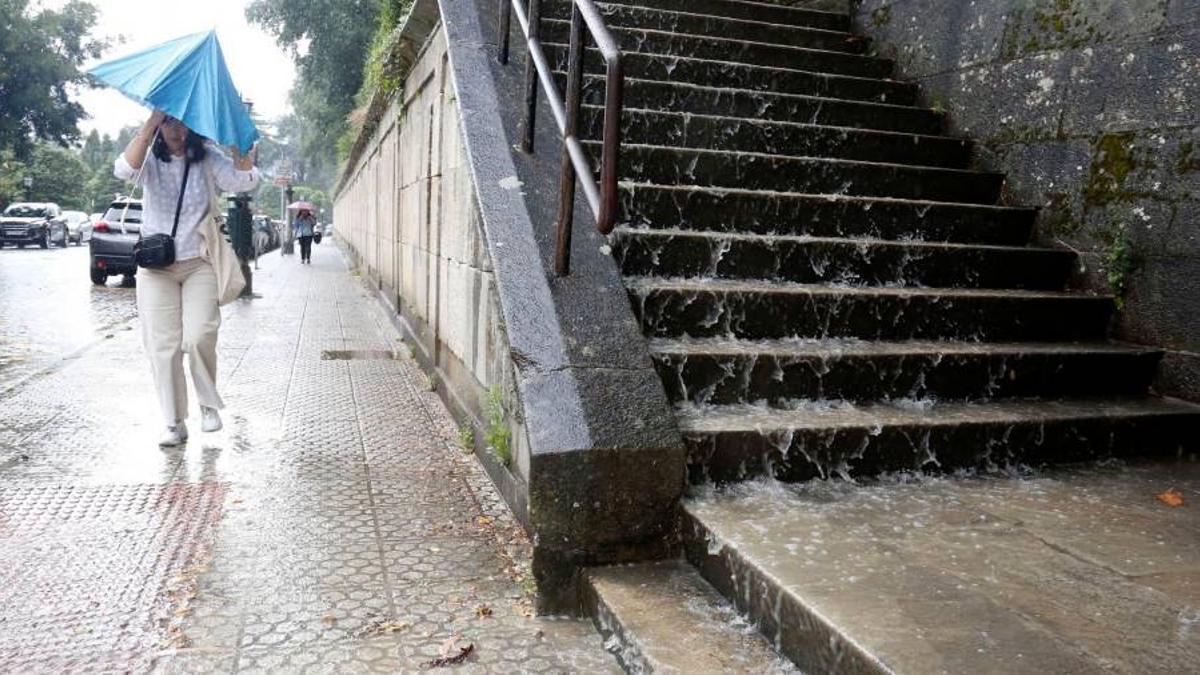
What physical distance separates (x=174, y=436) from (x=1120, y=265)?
16.8 feet

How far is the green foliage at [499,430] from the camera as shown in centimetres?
365

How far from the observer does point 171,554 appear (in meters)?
3.19

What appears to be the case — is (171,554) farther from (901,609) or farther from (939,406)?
(939,406)

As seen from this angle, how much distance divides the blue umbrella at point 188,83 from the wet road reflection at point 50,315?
2882 mm

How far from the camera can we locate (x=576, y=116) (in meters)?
3.36

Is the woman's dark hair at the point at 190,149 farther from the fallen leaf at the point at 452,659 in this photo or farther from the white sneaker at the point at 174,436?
the fallen leaf at the point at 452,659

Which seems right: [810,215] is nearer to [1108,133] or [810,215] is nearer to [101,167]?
[1108,133]

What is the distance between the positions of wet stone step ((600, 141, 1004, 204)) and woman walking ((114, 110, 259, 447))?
6.93 ft

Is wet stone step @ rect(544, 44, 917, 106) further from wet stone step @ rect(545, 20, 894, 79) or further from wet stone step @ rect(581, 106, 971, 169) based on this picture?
wet stone step @ rect(581, 106, 971, 169)

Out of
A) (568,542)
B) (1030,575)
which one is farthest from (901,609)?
(568,542)

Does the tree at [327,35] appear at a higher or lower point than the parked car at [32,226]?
higher

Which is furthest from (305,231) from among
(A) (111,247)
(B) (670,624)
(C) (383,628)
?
(B) (670,624)

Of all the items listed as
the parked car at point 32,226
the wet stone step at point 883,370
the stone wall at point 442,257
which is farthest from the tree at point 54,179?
the wet stone step at point 883,370

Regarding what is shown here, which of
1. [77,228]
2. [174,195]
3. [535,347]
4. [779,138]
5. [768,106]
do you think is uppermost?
[768,106]
